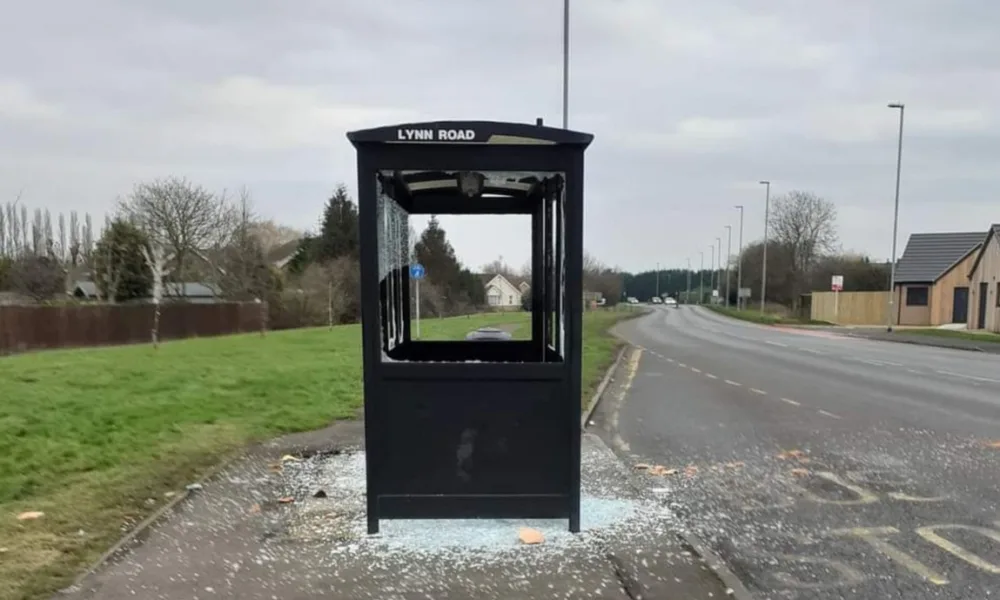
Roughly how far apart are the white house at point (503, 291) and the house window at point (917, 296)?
1769 inches

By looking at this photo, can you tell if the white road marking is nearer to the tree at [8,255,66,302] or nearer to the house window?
the house window

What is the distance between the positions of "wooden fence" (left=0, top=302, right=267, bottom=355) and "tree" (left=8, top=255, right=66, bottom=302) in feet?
29.5

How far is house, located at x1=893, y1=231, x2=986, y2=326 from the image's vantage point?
1665 inches

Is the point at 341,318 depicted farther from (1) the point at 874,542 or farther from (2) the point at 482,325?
(1) the point at 874,542

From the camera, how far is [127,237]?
38781 mm

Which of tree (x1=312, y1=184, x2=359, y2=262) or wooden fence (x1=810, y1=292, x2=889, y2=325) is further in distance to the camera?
tree (x1=312, y1=184, x2=359, y2=262)

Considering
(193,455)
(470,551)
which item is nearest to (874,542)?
(470,551)

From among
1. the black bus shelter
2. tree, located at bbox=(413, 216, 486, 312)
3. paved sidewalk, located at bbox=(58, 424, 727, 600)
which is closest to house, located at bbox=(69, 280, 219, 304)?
tree, located at bbox=(413, 216, 486, 312)

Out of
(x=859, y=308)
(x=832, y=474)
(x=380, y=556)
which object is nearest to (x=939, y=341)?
(x=859, y=308)

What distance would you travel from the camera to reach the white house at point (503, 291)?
6.60 metres

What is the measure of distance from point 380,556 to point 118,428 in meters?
4.81

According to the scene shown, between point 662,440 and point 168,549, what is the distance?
531 cm

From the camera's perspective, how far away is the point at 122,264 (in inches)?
1492

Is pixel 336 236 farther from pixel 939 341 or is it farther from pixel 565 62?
pixel 565 62
